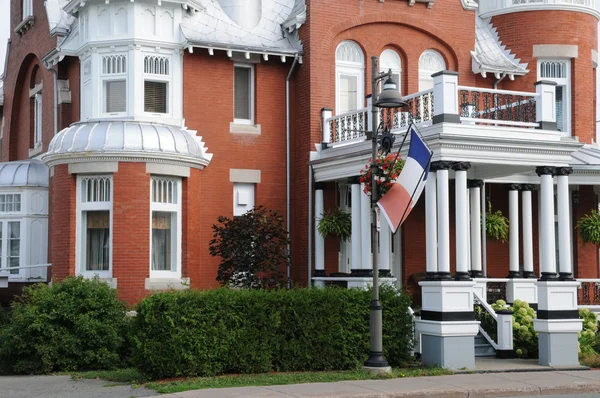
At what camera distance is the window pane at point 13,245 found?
23891mm

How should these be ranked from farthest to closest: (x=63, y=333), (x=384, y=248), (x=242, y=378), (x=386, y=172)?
(x=384, y=248)
(x=63, y=333)
(x=386, y=172)
(x=242, y=378)

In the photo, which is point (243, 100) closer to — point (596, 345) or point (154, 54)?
point (154, 54)

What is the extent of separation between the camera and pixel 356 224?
21.5 m

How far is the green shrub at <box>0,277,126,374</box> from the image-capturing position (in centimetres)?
1802

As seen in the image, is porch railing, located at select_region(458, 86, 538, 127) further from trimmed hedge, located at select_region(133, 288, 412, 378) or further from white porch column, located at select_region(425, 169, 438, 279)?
trimmed hedge, located at select_region(133, 288, 412, 378)

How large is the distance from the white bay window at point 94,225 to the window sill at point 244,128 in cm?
393

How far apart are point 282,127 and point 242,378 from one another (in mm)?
9306

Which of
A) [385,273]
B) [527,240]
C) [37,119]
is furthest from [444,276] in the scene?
[37,119]

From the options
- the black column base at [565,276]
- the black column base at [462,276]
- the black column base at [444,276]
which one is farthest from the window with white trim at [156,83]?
the black column base at [565,276]

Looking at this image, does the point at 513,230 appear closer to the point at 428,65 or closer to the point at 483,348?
the point at 483,348

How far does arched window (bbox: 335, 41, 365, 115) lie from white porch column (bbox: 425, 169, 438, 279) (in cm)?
576

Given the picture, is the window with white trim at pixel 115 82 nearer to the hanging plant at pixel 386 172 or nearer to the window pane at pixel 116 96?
the window pane at pixel 116 96

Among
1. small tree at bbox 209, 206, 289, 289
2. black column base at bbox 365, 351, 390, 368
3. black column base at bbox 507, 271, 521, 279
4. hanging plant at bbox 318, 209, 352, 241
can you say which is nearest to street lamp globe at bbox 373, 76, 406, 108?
black column base at bbox 365, 351, 390, 368

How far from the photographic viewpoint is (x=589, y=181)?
24344 millimetres
